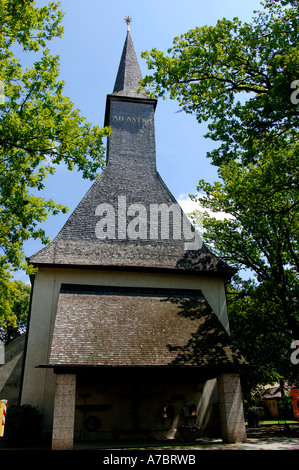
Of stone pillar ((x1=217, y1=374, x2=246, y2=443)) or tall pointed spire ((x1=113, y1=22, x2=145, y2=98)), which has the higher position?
tall pointed spire ((x1=113, y1=22, x2=145, y2=98))

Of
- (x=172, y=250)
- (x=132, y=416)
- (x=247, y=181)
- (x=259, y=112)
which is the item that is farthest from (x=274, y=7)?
(x=132, y=416)

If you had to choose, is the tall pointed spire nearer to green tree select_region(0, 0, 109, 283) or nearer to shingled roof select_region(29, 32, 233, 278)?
shingled roof select_region(29, 32, 233, 278)

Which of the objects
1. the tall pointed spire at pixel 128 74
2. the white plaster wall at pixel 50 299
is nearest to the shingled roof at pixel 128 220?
the white plaster wall at pixel 50 299

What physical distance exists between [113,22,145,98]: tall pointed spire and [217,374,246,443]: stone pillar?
63.3 ft

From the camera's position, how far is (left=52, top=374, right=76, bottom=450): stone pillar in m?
9.33

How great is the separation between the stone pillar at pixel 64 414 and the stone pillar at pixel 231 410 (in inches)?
180

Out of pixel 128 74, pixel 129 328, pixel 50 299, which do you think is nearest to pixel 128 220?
pixel 50 299

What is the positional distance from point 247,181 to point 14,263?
35.5ft

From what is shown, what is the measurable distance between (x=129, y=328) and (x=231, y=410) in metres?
4.10

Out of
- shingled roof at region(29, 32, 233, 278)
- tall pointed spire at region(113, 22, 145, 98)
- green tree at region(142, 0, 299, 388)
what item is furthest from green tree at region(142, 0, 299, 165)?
tall pointed spire at region(113, 22, 145, 98)

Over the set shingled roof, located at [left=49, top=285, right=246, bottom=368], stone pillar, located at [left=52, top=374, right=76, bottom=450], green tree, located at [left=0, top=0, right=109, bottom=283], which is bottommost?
stone pillar, located at [left=52, top=374, right=76, bottom=450]

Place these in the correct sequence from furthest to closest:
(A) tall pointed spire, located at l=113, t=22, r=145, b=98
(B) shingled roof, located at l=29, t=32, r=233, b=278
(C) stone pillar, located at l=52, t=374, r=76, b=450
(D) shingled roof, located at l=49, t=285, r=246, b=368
Result: (A) tall pointed spire, located at l=113, t=22, r=145, b=98 < (B) shingled roof, located at l=29, t=32, r=233, b=278 < (D) shingled roof, located at l=49, t=285, r=246, b=368 < (C) stone pillar, located at l=52, t=374, r=76, b=450

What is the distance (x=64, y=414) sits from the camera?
9.59 metres
